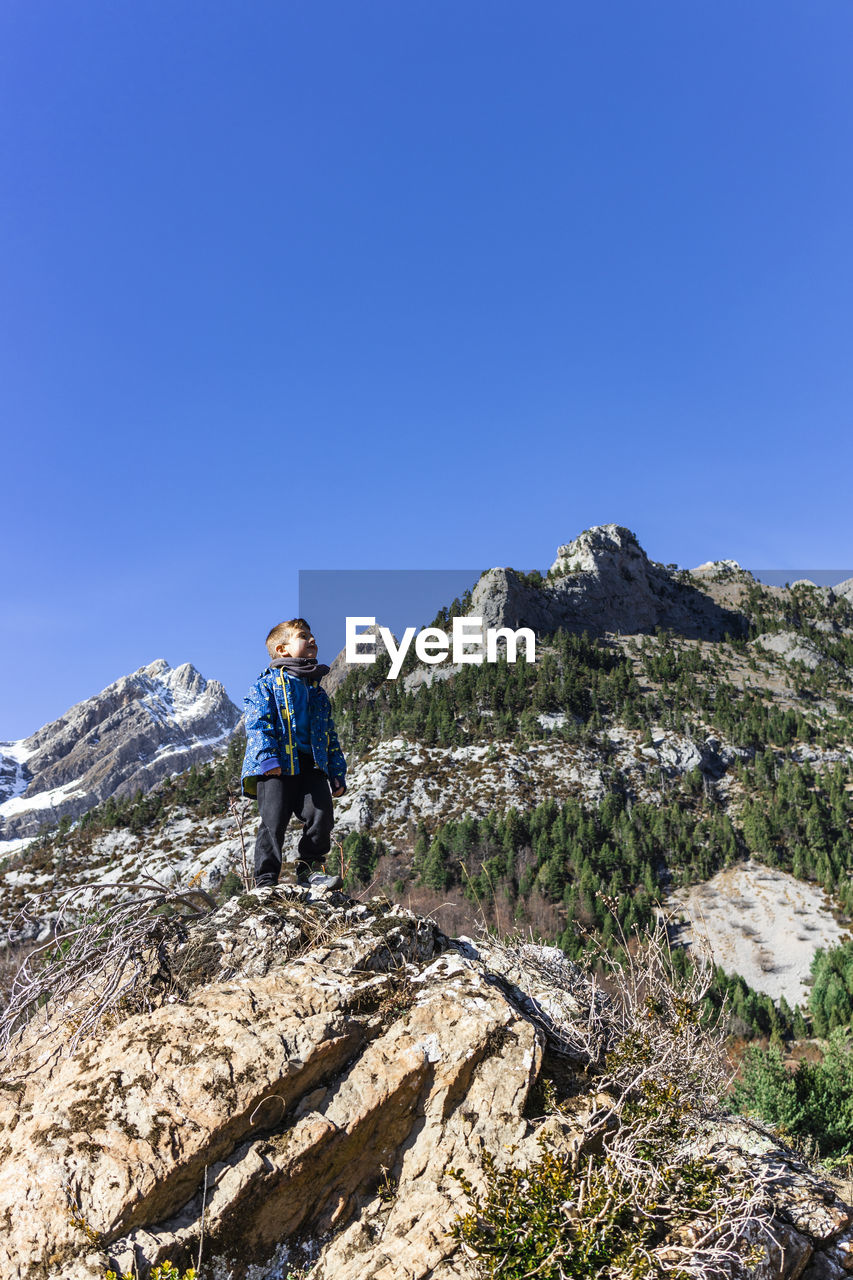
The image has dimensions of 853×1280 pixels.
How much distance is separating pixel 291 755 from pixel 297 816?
0.61 metres

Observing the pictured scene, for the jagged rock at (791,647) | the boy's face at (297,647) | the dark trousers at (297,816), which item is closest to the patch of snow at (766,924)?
the dark trousers at (297,816)

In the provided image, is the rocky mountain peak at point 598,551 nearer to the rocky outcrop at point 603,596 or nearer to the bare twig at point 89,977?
the rocky outcrop at point 603,596

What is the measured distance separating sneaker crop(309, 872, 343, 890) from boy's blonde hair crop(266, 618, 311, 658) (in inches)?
62.8

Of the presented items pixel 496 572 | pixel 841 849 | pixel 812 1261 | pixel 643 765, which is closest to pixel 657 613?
pixel 496 572

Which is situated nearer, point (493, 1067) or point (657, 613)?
point (493, 1067)

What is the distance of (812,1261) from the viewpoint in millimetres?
3316

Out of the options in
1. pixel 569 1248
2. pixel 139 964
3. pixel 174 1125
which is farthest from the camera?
pixel 139 964

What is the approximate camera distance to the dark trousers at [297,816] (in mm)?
4484

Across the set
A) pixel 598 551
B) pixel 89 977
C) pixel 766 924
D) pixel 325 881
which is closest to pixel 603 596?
pixel 598 551

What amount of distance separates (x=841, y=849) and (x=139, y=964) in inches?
2647

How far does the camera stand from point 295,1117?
2908 millimetres

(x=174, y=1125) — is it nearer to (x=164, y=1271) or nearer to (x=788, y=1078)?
(x=164, y=1271)

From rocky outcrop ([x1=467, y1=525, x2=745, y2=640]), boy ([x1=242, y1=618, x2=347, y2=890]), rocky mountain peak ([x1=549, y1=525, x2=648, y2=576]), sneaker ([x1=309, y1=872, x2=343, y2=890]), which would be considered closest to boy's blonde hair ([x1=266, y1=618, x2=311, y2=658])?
boy ([x1=242, y1=618, x2=347, y2=890])

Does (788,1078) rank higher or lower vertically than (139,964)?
lower
